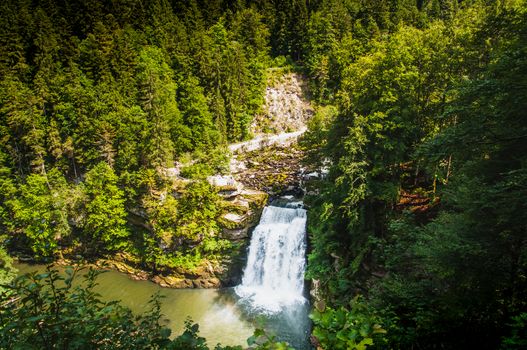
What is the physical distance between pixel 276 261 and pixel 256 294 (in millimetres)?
2740

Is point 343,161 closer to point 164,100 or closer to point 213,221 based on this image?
point 213,221

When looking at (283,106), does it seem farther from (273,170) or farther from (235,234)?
(235,234)

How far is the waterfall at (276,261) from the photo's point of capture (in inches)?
842

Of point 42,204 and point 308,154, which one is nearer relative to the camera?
point 308,154

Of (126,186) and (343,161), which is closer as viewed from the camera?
(343,161)

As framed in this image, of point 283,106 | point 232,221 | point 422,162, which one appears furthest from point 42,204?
point 422,162

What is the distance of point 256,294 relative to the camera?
2189 centimetres

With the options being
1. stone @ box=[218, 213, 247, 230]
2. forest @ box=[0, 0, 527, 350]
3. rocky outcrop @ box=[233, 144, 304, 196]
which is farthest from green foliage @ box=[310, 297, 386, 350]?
rocky outcrop @ box=[233, 144, 304, 196]

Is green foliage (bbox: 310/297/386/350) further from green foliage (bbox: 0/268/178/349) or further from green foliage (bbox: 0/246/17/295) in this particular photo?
green foliage (bbox: 0/246/17/295)

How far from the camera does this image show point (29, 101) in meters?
28.5

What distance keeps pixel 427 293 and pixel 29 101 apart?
34948 millimetres

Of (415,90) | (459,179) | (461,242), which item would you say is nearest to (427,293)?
(461,242)

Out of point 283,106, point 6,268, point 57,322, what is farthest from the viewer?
point 283,106

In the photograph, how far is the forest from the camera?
449 cm
